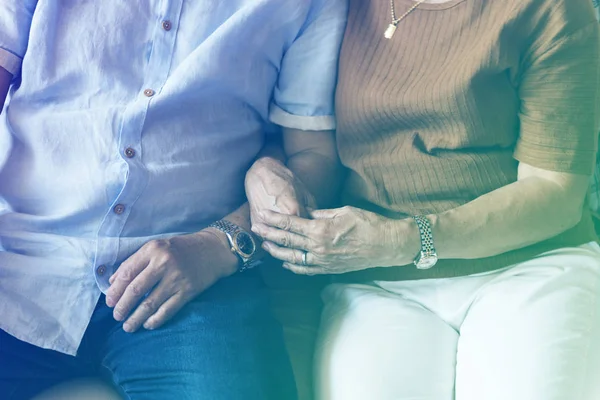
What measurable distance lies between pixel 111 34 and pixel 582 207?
2.86 feet

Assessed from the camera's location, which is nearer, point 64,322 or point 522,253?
point 64,322

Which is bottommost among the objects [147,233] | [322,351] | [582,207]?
[322,351]

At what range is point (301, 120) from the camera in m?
1.13

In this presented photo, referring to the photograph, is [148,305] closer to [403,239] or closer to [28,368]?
[28,368]

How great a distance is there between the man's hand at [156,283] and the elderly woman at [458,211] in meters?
0.13

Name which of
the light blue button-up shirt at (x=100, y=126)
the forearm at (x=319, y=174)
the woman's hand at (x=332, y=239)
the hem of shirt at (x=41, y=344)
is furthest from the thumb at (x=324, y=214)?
the hem of shirt at (x=41, y=344)

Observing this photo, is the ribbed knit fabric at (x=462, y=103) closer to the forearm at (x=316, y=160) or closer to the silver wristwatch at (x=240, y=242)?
the forearm at (x=316, y=160)

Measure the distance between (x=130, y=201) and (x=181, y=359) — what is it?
277mm

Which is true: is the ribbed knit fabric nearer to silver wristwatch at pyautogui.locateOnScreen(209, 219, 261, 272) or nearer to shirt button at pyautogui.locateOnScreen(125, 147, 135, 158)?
silver wristwatch at pyautogui.locateOnScreen(209, 219, 261, 272)

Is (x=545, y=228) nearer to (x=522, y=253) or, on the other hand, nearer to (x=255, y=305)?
(x=522, y=253)

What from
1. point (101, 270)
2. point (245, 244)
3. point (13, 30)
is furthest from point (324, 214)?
point (13, 30)

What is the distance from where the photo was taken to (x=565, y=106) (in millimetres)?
962

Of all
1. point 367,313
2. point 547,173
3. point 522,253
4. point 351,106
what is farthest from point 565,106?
point 367,313

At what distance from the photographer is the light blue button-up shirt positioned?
0.96m
